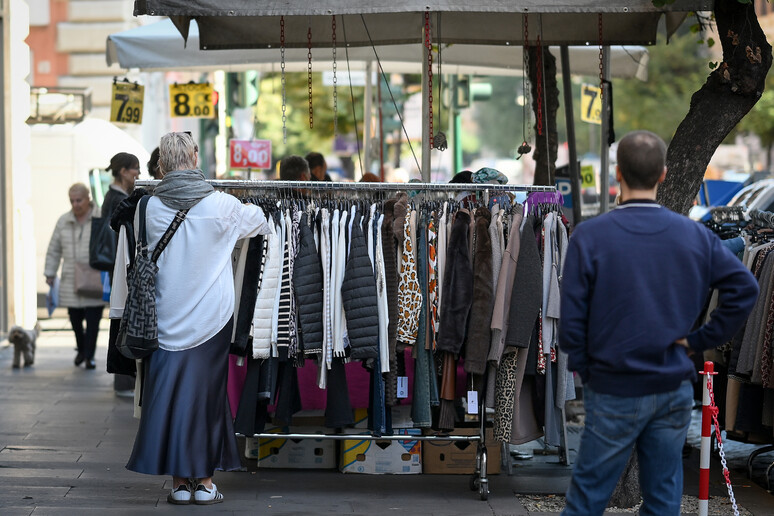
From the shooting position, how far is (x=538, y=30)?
32.3 ft

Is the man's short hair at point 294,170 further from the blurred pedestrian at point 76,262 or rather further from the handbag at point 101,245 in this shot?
the blurred pedestrian at point 76,262

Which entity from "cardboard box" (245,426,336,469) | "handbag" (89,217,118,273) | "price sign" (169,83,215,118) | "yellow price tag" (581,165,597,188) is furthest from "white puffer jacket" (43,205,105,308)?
"yellow price tag" (581,165,597,188)

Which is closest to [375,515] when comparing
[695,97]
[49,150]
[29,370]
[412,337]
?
[412,337]

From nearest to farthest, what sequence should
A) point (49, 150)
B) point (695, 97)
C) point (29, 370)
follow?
1. point (695, 97)
2. point (29, 370)
3. point (49, 150)

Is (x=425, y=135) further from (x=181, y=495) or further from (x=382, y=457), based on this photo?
(x=181, y=495)

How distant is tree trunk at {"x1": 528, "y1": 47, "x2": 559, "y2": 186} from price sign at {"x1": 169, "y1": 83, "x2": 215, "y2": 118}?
17.0 feet

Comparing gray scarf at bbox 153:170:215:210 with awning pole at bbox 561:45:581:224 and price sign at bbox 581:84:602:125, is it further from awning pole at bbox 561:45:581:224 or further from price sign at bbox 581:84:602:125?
price sign at bbox 581:84:602:125

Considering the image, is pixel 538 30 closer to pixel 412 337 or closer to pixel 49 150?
pixel 412 337

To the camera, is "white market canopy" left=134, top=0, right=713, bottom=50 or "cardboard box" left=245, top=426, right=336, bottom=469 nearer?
"cardboard box" left=245, top=426, right=336, bottom=469

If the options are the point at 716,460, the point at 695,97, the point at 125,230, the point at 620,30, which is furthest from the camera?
the point at 620,30

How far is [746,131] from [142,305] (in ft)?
110

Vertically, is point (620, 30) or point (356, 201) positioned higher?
point (620, 30)

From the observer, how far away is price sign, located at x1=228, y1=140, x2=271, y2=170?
1537 centimetres

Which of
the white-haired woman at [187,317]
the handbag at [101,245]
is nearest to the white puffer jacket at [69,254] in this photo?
the handbag at [101,245]
